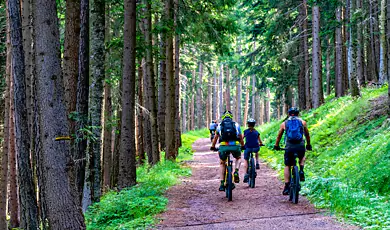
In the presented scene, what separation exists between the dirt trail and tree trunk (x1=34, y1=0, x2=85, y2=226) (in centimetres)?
193

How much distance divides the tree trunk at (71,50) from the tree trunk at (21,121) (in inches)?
44.7

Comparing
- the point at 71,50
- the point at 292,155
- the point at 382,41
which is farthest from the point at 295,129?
the point at 382,41

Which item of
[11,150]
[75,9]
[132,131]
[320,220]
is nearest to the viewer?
[320,220]

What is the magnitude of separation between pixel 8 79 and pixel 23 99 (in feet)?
20.0

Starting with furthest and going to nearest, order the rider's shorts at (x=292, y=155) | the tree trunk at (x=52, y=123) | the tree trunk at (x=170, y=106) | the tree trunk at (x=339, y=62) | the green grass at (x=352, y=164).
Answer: the tree trunk at (x=339, y=62) < the tree trunk at (x=170, y=106) < the rider's shorts at (x=292, y=155) < the green grass at (x=352, y=164) < the tree trunk at (x=52, y=123)

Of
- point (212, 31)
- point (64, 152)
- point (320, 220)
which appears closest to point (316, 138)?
point (212, 31)

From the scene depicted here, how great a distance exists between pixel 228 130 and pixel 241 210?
1.97 metres

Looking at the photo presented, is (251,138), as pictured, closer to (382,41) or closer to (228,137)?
(228,137)

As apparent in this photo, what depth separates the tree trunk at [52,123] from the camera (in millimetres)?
6453

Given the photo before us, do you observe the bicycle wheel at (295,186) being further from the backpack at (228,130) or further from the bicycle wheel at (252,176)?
the bicycle wheel at (252,176)

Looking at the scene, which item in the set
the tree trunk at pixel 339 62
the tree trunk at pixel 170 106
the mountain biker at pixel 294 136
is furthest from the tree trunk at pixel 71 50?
the tree trunk at pixel 339 62

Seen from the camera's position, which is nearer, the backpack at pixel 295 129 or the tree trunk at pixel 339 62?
the backpack at pixel 295 129

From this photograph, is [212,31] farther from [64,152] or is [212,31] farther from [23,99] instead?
[64,152]

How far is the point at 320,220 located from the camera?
24.1 ft
